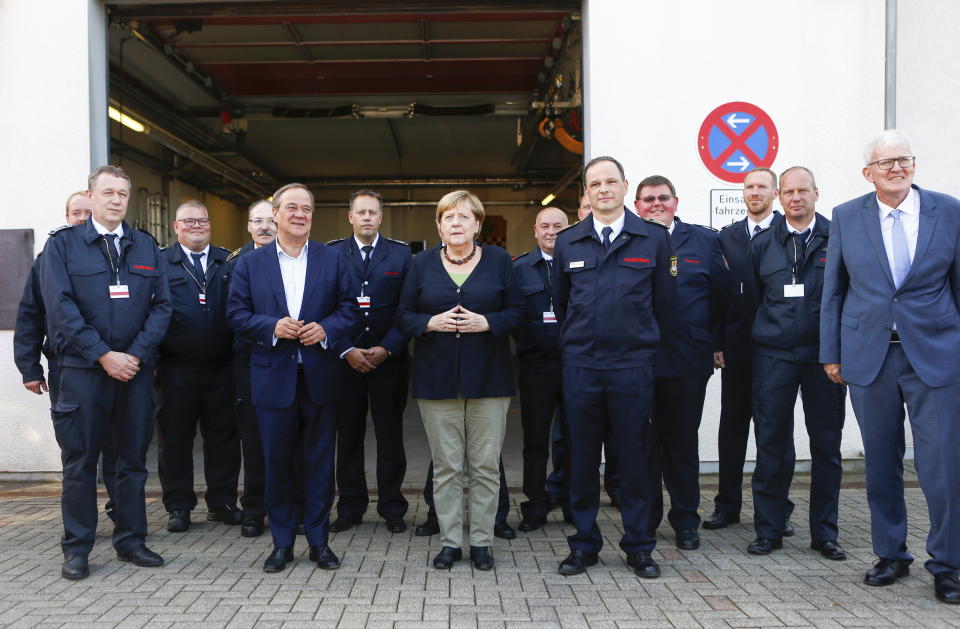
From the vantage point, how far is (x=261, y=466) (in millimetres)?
4938

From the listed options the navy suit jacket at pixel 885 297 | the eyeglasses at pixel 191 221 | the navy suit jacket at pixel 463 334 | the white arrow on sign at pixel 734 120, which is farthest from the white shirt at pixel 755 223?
the eyeglasses at pixel 191 221

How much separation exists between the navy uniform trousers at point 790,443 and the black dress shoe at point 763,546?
0.09 ft

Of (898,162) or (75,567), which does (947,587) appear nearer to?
(898,162)

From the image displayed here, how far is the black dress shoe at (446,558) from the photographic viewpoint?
4.17 m

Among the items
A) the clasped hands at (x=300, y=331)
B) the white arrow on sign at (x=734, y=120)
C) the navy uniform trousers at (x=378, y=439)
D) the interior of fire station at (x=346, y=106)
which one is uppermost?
the interior of fire station at (x=346, y=106)

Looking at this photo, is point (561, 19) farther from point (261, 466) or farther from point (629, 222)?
point (261, 466)

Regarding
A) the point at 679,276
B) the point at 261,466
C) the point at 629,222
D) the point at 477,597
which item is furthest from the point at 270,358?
the point at 679,276

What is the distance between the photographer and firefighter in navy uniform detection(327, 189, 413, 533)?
5.06m

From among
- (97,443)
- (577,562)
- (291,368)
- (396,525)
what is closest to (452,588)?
(577,562)

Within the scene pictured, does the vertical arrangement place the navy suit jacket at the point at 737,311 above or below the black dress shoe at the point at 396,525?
above

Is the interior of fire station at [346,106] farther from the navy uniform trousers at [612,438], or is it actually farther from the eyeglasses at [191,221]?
the navy uniform trousers at [612,438]

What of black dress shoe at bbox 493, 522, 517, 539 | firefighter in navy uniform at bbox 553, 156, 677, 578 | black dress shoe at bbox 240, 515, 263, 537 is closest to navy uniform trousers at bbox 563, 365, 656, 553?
firefighter in navy uniform at bbox 553, 156, 677, 578

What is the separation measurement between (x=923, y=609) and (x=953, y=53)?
4.78 meters

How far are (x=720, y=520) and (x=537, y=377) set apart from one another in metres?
1.42
